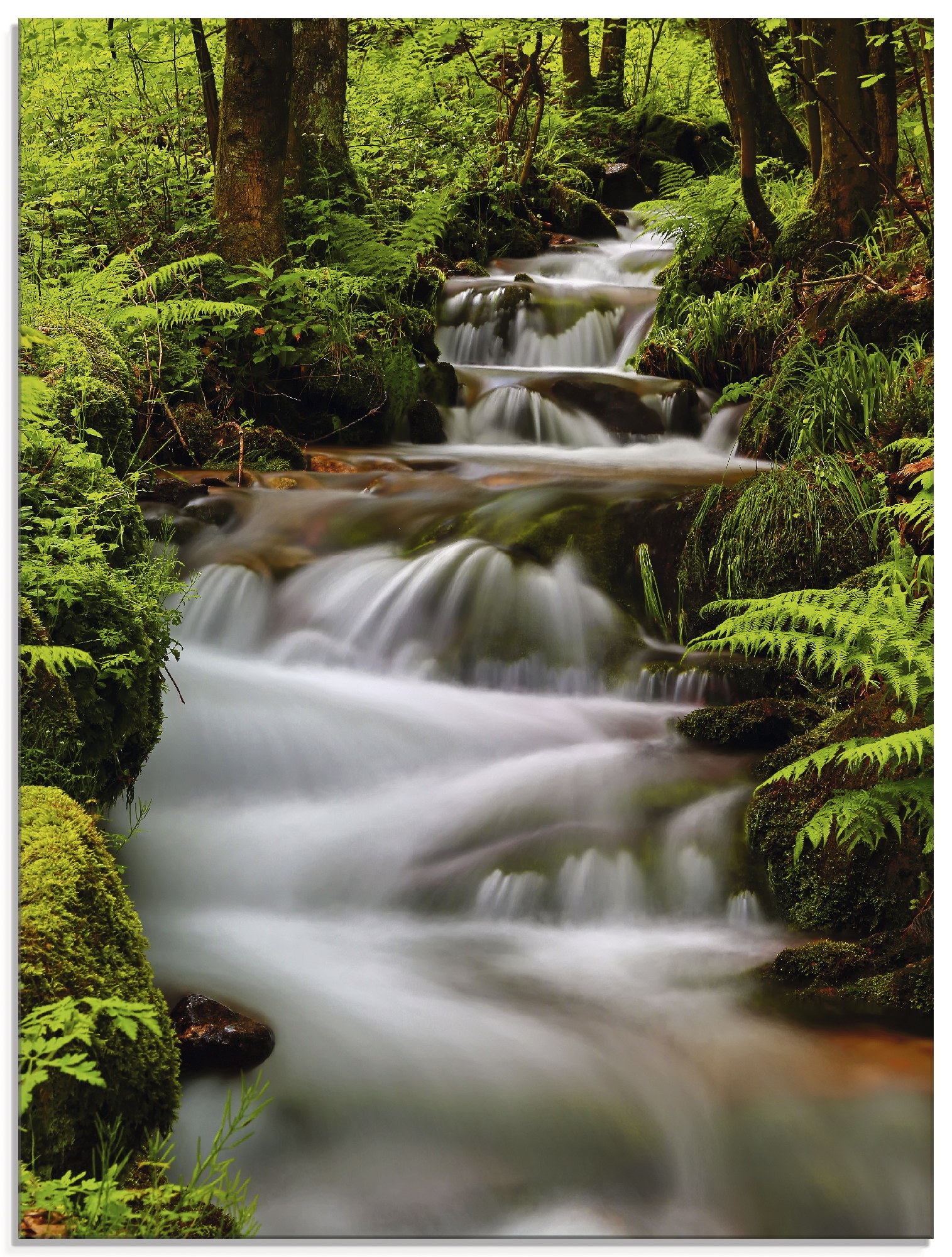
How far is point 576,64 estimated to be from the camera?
7.14 metres

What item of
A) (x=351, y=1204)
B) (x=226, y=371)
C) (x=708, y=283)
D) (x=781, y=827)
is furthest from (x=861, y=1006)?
(x=708, y=283)

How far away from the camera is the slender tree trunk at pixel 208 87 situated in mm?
6500

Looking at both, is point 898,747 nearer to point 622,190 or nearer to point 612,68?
point 612,68

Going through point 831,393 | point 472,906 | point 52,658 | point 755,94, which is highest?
point 755,94

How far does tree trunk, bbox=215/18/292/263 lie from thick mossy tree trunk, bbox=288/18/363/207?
4.12 ft

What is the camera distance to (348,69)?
8.00 m

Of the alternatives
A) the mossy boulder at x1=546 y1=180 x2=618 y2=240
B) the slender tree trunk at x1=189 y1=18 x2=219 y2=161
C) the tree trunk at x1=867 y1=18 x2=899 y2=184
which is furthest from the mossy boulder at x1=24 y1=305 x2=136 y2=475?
the mossy boulder at x1=546 y1=180 x2=618 y2=240

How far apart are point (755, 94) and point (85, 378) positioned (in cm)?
547

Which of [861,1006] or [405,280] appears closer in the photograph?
[861,1006]

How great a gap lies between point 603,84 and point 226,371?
4132mm

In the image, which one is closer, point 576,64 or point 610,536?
point 610,536

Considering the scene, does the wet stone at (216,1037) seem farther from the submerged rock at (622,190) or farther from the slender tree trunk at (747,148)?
the submerged rock at (622,190)

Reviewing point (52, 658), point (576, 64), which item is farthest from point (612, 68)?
point (52, 658)

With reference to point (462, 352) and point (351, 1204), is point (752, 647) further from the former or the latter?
point (462, 352)
